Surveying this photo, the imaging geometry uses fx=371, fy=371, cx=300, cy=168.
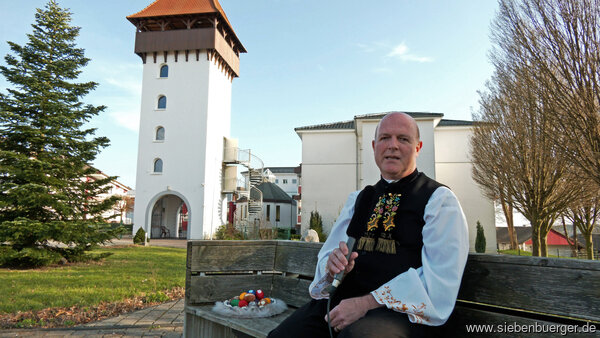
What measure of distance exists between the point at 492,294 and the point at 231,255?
2.20 m

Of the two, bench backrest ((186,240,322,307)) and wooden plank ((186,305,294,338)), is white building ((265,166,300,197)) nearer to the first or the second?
bench backrest ((186,240,322,307))

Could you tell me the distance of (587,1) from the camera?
25.5ft

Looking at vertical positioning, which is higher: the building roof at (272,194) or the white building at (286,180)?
the white building at (286,180)

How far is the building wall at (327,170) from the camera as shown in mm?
27141

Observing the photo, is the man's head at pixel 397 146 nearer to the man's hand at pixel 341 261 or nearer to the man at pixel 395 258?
the man at pixel 395 258

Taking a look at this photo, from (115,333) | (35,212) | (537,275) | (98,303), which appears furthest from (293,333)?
(35,212)

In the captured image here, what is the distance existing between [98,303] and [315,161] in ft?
75.6

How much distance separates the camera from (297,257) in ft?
10.5

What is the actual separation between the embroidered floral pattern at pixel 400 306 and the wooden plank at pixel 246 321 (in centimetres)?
94

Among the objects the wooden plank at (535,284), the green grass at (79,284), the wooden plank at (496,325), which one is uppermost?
the wooden plank at (535,284)

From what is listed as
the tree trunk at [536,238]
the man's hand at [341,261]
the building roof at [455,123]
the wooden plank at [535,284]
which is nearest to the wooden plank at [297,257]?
the man's hand at [341,261]

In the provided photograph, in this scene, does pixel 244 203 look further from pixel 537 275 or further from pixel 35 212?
pixel 537 275

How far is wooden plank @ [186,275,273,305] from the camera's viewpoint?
3.27 m

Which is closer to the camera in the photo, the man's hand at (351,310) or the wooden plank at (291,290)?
the man's hand at (351,310)
